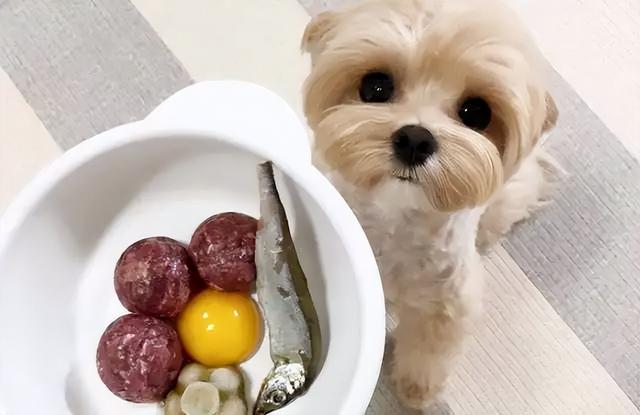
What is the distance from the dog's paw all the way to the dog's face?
1.44 ft

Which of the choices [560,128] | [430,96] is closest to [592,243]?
[560,128]

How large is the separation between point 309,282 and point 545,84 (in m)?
0.37

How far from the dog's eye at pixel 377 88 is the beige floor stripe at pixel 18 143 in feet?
2.26

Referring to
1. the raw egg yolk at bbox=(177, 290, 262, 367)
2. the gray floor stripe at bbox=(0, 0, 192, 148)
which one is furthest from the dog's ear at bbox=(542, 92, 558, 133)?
the gray floor stripe at bbox=(0, 0, 192, 148)

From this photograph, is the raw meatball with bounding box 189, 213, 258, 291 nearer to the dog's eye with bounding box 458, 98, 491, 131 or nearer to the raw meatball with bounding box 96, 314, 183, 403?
the raw meatball with bounding box 96, 314, 183, 403

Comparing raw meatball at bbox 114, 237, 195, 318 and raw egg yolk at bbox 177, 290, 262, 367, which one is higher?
raw meatball at bbox 114, 237, 195, 318

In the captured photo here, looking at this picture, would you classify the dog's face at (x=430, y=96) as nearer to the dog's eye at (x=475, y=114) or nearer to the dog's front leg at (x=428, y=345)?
the dog's eye at (x=475, y=114)

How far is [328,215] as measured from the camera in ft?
3.26

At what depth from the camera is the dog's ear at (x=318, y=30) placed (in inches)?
41.8

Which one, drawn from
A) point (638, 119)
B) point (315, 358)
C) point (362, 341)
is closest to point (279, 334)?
point (315, 358)

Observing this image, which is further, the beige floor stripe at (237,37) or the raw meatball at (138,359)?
the beige floor stripe at (237,37)

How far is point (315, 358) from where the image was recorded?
1105 millimetres

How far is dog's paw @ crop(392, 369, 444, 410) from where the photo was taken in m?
1.37

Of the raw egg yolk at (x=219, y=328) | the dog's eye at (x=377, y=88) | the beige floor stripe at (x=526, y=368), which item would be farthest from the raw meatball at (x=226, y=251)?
the beige floor stripe at (x=526, y=368)
